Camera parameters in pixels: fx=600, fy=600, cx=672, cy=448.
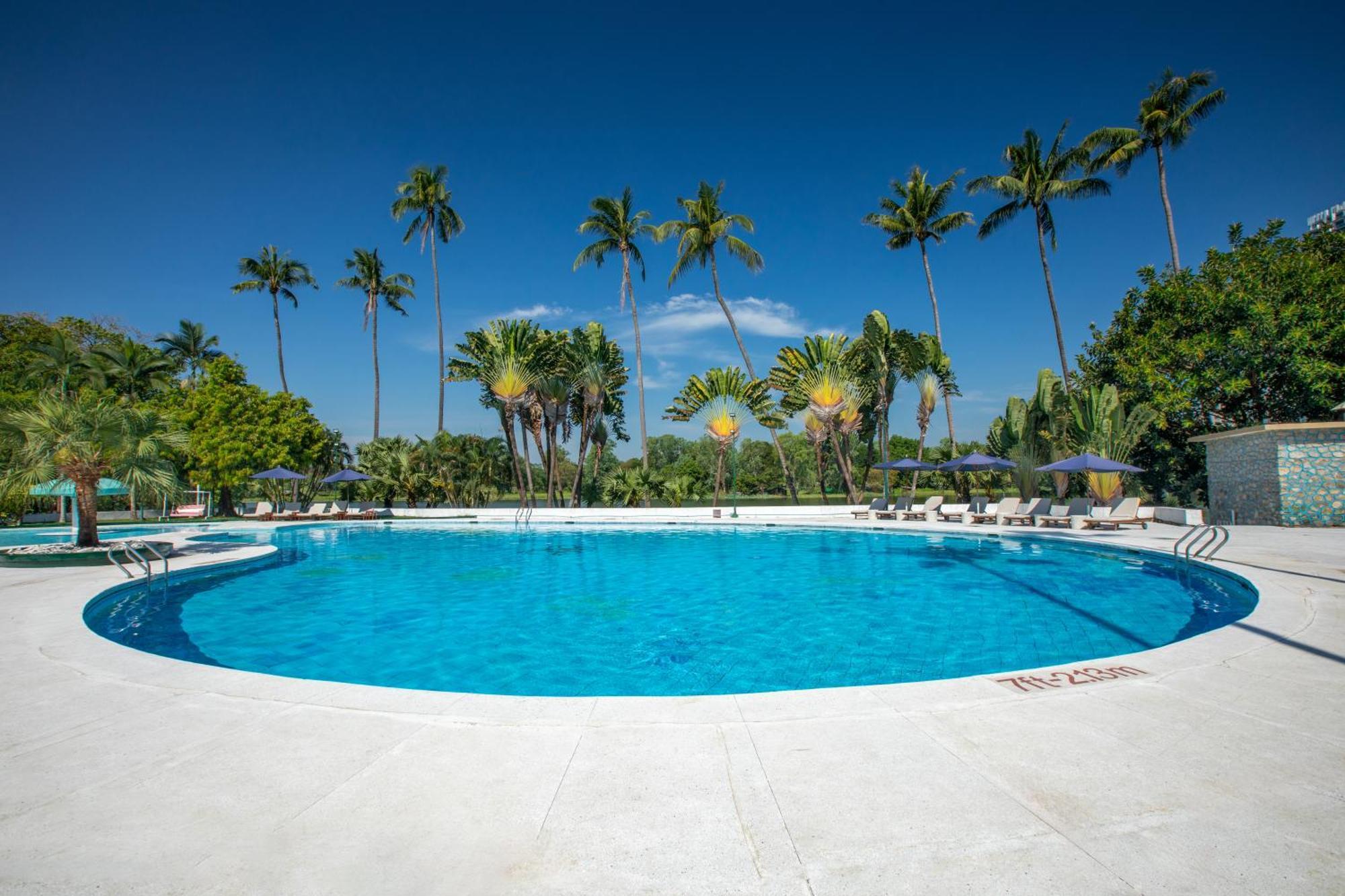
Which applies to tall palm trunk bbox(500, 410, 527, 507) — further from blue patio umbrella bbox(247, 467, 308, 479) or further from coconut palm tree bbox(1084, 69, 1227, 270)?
coconut palm tree bbox(1084, 69, 1227, 270)

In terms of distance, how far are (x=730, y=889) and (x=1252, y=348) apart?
26.5 metres

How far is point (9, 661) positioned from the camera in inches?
210

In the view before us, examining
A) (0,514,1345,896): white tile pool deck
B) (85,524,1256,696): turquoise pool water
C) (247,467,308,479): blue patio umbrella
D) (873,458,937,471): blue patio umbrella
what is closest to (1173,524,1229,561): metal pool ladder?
(85,524,1256,696): turquoise pool water

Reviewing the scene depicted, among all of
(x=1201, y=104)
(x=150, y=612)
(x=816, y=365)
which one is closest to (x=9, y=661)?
(x=150, y=612)

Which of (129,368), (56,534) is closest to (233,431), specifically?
(56,534)

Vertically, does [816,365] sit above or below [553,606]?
above

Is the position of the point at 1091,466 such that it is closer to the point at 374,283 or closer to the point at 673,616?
the point at 673,616

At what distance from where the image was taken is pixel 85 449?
12.4 metres

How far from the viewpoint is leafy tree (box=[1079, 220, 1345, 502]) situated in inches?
763

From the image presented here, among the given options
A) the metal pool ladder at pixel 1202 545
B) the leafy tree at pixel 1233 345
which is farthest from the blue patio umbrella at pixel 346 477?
the leafy tree at pixel 1233 345

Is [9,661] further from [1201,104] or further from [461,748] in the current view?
[1201,104]

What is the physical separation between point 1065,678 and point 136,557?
13.8m

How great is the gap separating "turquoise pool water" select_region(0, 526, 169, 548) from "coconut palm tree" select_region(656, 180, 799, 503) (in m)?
24.6

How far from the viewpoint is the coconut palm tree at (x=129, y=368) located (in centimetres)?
3500
